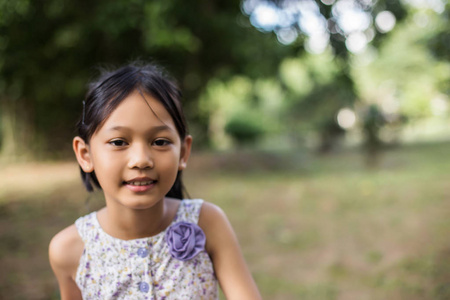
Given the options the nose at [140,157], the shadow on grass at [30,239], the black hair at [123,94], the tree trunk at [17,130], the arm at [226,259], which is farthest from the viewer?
the tree trunk at [17,130]

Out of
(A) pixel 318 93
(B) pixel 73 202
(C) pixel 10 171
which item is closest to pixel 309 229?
(B) pixel 73 202

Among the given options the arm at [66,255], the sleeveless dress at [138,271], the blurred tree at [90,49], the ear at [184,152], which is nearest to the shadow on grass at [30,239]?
the blurred tree at [90,49]

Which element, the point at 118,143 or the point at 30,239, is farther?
the point at 30,239

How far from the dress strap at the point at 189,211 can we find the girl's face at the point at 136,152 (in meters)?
0.25

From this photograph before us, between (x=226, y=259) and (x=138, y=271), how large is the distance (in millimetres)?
319

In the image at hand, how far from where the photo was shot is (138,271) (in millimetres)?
1545

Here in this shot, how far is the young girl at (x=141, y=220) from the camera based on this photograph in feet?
4.64

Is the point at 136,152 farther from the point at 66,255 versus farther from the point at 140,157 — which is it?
the point at 66,255

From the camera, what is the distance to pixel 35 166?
12.2 metres

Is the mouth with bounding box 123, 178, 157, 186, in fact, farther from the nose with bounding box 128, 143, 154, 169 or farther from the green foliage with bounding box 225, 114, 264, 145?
the green foliage with bounding box 225, 114, 264, 145

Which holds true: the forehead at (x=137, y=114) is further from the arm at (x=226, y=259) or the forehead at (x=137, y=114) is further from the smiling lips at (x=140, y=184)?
the arm at (x=226, y=259)

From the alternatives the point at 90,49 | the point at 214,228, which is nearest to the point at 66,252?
the point at 214,228

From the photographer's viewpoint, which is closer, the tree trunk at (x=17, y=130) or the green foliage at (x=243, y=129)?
the tree trunk at (x=17, y=130)

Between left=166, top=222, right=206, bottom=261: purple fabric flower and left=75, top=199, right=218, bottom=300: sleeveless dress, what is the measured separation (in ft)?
0.11
